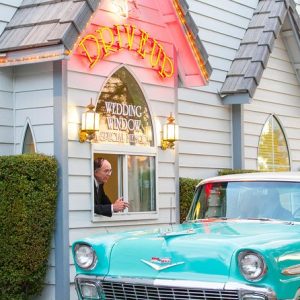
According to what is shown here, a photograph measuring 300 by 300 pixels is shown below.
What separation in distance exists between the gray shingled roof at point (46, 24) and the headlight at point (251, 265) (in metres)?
3.66

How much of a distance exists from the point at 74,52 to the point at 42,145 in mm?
1187

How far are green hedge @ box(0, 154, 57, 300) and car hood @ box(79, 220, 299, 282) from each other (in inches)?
81.3

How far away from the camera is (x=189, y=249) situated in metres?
5.57

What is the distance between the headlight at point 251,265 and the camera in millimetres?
5211

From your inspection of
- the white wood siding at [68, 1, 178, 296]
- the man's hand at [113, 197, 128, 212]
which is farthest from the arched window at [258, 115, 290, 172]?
the man's hand at [113, 197, 128, 212]

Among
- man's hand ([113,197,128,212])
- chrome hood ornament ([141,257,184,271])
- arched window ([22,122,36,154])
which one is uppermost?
arched window ([22,122,36,154])

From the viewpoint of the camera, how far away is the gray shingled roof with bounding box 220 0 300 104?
12.0 m

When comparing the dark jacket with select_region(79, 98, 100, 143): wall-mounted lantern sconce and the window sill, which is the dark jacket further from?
select_region(79, 98, 100, 143): wall-mounted lantern sconce

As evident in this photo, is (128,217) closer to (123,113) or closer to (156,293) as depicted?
(123,113)

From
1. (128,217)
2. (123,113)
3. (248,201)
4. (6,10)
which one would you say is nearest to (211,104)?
(123,113)

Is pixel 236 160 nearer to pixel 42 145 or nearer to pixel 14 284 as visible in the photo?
pixel 42 145

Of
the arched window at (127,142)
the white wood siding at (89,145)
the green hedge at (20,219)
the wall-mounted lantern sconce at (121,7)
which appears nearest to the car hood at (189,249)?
the white wood siding at (89,145)

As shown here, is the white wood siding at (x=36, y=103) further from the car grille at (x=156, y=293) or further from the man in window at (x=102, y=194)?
the car grille at (x=156, y=293)

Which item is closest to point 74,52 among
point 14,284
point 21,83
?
point 21,83
